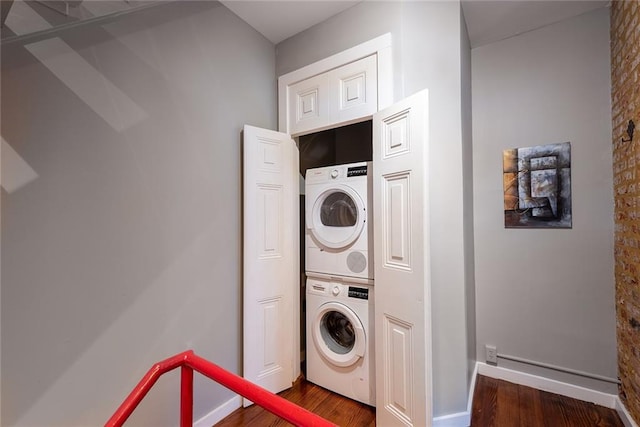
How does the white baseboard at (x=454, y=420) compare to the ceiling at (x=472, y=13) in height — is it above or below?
below

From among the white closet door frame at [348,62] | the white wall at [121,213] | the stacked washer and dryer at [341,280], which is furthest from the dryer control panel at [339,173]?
the white wall at [121,213]

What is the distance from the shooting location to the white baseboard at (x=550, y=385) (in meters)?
1.83

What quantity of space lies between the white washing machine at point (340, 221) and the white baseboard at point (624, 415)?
1.74 metres

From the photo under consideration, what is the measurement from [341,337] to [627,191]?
2125mm

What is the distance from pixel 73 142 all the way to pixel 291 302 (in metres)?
1.65

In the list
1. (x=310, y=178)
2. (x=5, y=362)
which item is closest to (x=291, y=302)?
(x=310, y=178)

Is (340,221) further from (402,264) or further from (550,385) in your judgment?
(550,385)

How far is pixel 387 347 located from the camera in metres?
1.62

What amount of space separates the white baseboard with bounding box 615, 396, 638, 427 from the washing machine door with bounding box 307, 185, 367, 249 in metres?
1.96

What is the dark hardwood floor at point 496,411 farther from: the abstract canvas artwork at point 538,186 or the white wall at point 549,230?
the abstract canvas artwork at point 538,186

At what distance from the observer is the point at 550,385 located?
201 cm

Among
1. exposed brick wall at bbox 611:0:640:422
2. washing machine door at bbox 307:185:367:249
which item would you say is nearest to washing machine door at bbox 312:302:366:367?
washing machine door at bbox 307:185:367:249

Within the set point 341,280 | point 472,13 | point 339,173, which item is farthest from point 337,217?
point 472,13

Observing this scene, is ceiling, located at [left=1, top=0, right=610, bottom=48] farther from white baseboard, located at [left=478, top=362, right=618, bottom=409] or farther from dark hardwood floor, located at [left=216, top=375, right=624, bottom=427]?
white baseboard, located at [left=478, top=362, right=618, bottom=409]
